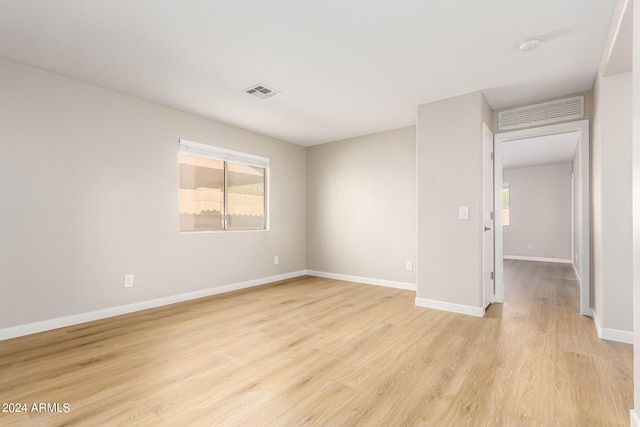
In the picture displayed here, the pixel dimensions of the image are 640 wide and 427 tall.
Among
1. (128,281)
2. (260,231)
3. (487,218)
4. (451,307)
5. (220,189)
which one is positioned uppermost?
(220,189)

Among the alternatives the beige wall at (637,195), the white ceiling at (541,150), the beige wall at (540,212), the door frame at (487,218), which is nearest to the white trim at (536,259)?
the beige wall at (540,212)

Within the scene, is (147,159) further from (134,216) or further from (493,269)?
(493,269)

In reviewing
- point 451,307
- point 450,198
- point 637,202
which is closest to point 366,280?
point 451,307

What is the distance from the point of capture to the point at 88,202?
120 inches

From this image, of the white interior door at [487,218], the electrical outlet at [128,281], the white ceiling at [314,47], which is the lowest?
the electrical outlet at [128,281]

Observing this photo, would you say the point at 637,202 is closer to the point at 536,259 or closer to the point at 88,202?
the point at 88,202

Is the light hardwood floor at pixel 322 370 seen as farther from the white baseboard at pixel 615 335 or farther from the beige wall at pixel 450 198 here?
the beige wall at pixel 450 198

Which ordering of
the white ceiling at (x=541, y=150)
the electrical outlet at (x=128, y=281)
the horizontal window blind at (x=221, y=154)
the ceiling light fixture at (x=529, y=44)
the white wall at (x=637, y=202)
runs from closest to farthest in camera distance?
the white wall at (x=637, y=202)
the ceiling light fixture at (x=529, y=44)
the electrical outlet at (x=128, y=281)
the horizontal window blind at (x=221, y=154)
the white ceiling at (x=541, y=150)

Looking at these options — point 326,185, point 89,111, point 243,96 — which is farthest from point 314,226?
point 89,111

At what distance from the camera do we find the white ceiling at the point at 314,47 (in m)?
2.01

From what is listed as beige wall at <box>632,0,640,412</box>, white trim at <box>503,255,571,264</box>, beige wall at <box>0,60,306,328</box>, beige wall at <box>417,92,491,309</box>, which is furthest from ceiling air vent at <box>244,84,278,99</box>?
white trim at <box>503,255,571,264</box>

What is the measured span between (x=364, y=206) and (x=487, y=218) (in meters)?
1.93

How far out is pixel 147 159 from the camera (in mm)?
3527

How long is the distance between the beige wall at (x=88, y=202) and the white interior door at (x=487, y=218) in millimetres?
3398
